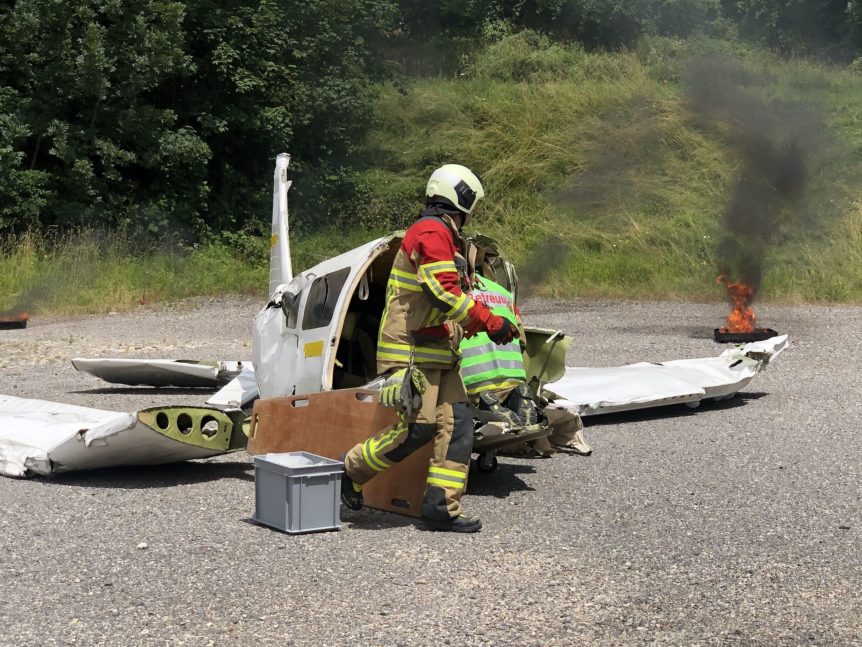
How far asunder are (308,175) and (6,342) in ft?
39.4

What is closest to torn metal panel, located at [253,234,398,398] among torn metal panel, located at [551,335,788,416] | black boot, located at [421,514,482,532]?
black boot, located at [421,514,482,532]

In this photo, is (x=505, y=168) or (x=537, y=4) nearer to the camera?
(x=505, y=168)

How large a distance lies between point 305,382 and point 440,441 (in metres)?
1.91

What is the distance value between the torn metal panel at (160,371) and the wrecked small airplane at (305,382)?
53.6 inches

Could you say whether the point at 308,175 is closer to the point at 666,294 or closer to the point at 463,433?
the point at 666,294

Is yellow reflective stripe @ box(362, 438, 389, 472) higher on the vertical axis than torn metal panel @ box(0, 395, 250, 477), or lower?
higher

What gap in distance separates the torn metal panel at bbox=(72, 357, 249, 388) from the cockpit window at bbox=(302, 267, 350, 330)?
3.98 meters

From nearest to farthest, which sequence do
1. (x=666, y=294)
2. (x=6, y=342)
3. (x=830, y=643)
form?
(x=830, y=643), (x=6, y=342), (x=666, y=294)

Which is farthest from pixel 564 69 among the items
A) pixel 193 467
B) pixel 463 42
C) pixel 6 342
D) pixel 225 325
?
pixel 193 467

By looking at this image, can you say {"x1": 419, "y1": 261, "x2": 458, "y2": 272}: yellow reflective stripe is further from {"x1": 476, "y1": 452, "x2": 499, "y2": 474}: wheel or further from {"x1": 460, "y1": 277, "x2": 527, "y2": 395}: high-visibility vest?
{"x1": 476, "y1": 452, "x2": 499, "y2": 474}: wheel

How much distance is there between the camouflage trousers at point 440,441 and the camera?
6.10 meters

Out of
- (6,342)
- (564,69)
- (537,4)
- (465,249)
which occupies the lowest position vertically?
(6,342)

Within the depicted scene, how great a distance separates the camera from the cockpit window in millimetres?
7754

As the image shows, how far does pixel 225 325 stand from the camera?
716 inches
